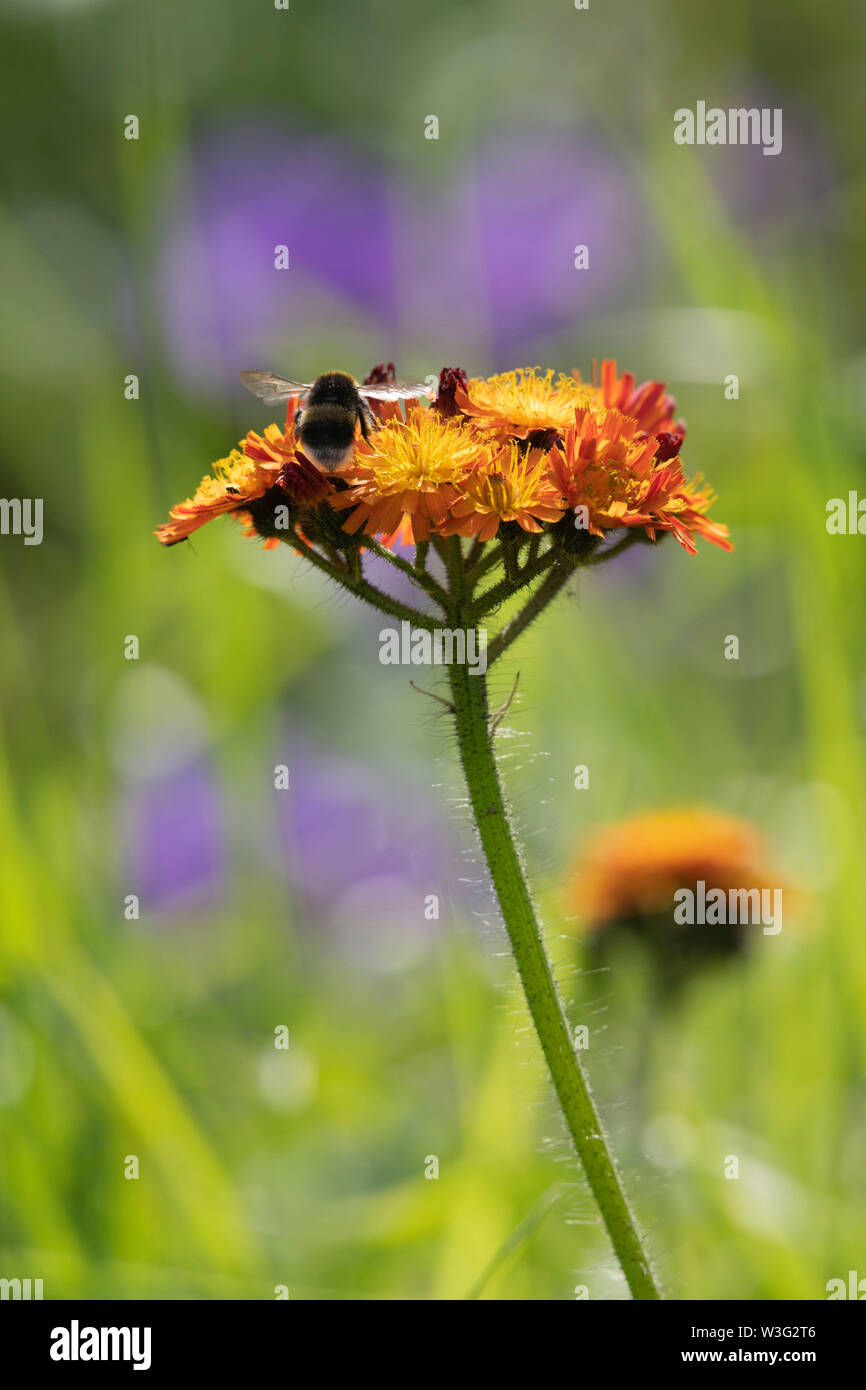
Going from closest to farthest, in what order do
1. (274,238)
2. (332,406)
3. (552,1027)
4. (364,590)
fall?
(552,1027), (364,590), (332,406), (274,238)

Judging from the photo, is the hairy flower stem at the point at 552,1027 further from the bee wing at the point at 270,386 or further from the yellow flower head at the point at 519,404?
the bee wing at the point at 270,386

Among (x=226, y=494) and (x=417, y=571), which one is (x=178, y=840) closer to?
(x=226, y=494)

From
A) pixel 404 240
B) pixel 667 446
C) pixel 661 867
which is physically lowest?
pixel 661 867

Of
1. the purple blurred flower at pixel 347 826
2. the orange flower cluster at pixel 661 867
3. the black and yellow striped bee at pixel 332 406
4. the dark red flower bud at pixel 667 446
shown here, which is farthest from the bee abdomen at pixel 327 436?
the purple blurred flower at pixel 347 826

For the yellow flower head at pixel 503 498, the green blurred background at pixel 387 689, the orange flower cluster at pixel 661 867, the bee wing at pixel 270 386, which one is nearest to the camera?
the yellow flower head at pixel 503 498

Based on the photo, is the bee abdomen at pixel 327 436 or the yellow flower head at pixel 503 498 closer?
the yellow flower head at pixel 503 498

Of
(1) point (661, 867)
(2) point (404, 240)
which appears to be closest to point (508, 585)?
(1) point (661, 867)
